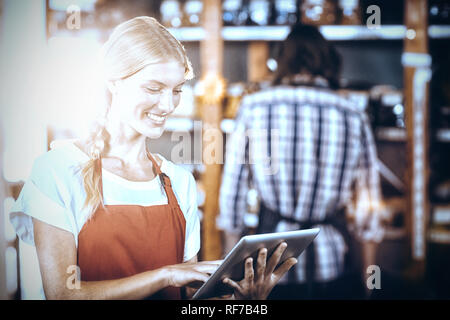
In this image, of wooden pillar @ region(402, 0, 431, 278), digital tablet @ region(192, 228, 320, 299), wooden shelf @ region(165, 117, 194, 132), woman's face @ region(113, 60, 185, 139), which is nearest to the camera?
digital tablet @ region(192, 228, 320, 299)

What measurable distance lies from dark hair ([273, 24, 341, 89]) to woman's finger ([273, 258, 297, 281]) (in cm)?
A: 64

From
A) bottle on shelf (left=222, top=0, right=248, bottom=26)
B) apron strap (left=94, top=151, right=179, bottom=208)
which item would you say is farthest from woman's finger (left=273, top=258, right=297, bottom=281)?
bottle on shelf (left=222, top=0, right=248, bottom=26)

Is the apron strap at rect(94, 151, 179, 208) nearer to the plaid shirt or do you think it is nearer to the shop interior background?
the shop interior background

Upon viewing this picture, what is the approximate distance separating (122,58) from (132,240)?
23.3 inches

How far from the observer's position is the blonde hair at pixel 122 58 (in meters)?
1.24

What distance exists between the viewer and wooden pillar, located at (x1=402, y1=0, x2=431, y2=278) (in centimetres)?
200

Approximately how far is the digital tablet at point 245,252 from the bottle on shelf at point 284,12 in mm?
1133

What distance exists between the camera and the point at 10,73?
1476 mm

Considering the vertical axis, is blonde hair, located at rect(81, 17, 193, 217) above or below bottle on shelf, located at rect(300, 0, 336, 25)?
below

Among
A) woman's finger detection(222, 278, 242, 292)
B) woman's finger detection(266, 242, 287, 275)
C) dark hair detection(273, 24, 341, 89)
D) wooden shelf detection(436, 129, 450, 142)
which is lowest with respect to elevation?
woman's finger detection(222, 278, 242, 292)

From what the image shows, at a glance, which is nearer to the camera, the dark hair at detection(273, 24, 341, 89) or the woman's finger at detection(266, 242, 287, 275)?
the woman's finger at detection(266, 242, 287, 275)
